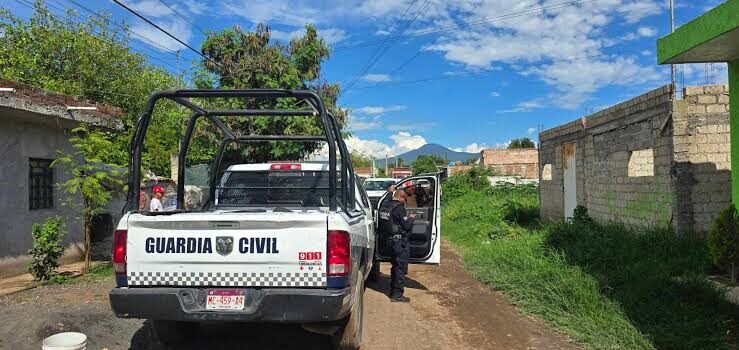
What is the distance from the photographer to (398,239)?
7566mm

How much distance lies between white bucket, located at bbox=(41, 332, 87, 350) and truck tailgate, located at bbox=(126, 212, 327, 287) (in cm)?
56

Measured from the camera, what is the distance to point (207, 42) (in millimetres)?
18391

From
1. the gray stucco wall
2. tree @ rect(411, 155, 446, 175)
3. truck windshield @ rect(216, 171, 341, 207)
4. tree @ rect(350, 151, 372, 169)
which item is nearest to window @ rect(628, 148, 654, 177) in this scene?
truck windshield @ rect(216, 171, 341, 207)

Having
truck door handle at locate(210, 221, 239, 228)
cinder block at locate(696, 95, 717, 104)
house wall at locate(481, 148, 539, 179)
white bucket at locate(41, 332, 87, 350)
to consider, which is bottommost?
white bucket at locate(41, 332, 87, 350)

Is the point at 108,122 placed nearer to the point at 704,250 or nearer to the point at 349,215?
the point at 349,215

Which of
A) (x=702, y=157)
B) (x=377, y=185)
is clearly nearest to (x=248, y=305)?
(x=702, y=157)

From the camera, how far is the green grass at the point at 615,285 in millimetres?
5430

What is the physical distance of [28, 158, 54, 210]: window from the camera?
9664 millimetres

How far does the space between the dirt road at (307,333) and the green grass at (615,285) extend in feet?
1.48

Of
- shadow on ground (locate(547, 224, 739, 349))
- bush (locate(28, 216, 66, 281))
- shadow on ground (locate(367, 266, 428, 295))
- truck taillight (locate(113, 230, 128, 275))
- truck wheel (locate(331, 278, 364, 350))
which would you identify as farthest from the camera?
shadow on ground (locate(367, 266, 428, 295))

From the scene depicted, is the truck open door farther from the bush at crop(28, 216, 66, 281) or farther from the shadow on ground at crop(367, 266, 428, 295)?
the bush at crop(28, 216, 66, 281)

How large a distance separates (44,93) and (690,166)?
10734 millimetres

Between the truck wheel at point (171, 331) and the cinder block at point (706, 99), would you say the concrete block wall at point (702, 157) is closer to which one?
the cinder block at point (706, 99)

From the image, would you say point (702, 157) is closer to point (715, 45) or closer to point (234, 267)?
point (715, 45)
